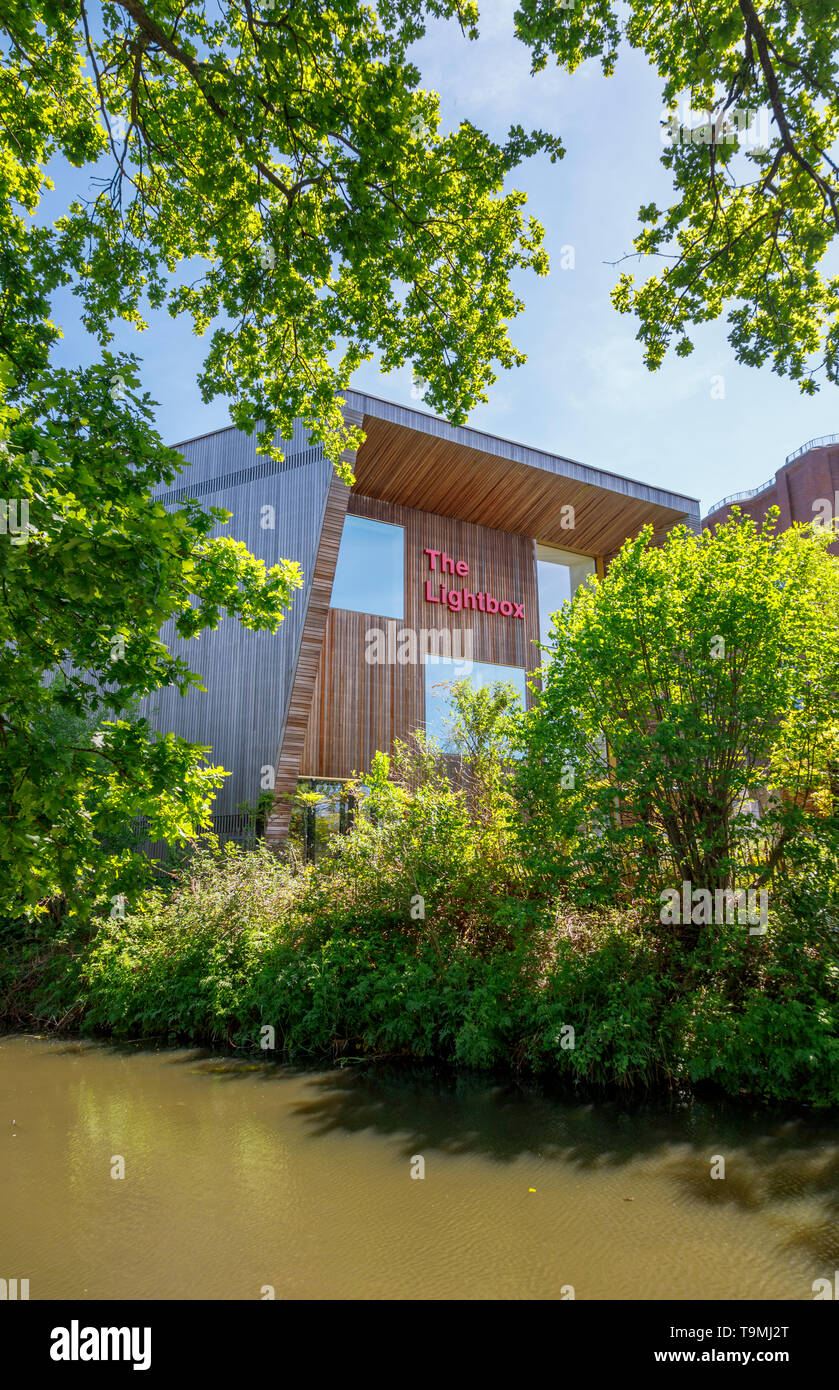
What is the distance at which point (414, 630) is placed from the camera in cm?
1842

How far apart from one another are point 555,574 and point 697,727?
1462 centimetres

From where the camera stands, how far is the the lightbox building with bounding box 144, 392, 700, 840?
15844mm

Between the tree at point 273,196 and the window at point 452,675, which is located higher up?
the tree at point 273,196

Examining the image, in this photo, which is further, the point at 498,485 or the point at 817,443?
the point at 817,443

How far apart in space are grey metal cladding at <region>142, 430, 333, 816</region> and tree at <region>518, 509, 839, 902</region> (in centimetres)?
801

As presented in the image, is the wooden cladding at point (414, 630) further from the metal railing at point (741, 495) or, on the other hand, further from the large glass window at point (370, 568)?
the metal railing at point (741, 495)

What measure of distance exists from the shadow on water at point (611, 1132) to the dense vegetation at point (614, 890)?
1.48 feet

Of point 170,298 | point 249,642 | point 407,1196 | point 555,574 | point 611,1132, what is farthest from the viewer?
point 555,574

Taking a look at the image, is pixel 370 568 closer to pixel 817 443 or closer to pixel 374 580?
pixel 374 580

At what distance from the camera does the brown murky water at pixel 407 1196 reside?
4.10 m

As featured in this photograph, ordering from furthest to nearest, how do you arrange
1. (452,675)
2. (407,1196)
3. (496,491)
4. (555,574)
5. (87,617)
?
(555,574) → (496,491) → (452,675) → (407,1196) → (87,617)

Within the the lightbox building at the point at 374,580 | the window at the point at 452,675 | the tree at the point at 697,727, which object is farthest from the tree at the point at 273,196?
the window at the point at 452,675

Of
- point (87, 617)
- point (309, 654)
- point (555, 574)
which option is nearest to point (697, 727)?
point (87, 617)

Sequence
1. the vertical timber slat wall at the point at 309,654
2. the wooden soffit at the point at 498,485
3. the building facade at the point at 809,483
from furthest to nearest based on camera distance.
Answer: the building facade at the point at 809,483 → the wooden soffit at the point at 498,485 → the vertical timber slat wall at the point at 309,654
